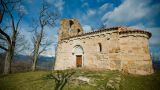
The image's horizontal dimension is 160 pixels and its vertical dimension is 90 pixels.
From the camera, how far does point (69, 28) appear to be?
27812 mm

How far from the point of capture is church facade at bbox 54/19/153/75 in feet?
56.9

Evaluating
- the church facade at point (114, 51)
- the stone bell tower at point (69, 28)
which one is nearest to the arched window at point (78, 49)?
the church facade at point (114, 51)

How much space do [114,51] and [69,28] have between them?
1251 cm

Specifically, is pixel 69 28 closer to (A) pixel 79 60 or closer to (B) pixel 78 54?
(B) pixel 78 54

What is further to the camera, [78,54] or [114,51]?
[78,54]

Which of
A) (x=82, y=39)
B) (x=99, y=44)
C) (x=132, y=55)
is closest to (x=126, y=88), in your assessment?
(x=132, y=55)

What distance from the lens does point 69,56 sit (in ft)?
78.2

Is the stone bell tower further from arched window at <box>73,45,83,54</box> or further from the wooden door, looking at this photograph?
the wooden door

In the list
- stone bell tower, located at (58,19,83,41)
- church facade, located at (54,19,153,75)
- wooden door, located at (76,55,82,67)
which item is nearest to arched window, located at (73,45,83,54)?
church facade, located at (54,19,153,75)

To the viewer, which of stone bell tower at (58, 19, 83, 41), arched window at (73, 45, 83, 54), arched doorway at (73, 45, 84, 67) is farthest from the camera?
stone bell tower at (58, 19, 83, 41)

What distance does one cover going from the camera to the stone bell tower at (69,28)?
88.0 ft

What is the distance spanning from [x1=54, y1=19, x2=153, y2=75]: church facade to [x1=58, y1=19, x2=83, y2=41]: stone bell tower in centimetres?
426

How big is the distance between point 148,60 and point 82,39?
9.99 m

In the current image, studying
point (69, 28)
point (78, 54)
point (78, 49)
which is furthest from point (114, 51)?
point (69, 28)
